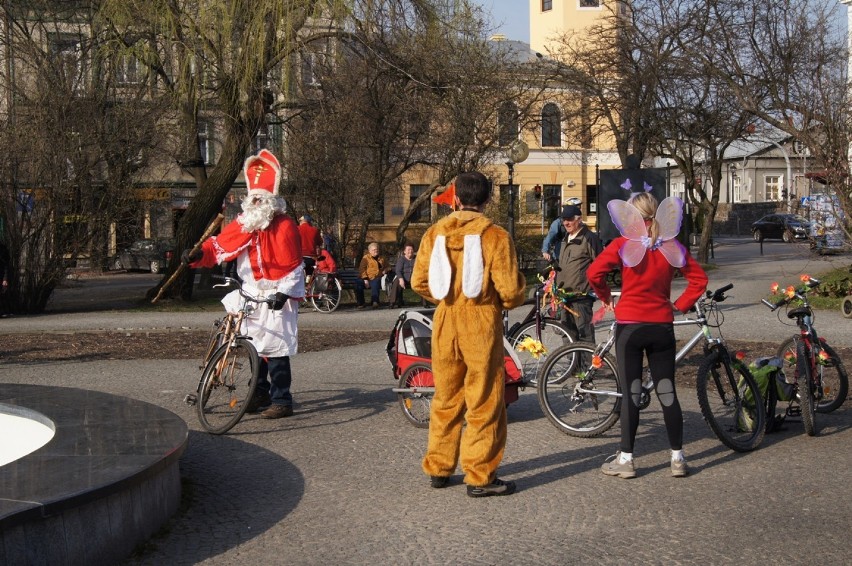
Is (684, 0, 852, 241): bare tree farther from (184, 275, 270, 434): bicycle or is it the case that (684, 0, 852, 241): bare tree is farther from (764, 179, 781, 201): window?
(764, 179, 781, 201): window

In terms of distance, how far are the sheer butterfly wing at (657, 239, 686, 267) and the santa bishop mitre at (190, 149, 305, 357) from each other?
3063 mm

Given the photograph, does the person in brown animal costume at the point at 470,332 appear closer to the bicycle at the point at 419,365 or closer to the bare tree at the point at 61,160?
the bicycle at the point at 419,365

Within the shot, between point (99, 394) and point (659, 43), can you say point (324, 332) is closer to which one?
point (99, 394)

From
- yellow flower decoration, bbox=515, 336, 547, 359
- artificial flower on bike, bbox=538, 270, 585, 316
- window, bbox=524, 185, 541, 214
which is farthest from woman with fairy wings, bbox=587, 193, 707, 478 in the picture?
window, bbox=524, 185, 541, 214

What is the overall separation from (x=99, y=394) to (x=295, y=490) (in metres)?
2.11

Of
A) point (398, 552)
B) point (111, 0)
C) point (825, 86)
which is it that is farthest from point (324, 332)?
point (398, 552)

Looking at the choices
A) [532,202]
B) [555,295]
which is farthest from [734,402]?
[532,202]

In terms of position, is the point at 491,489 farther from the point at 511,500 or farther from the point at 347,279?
the point at 347,279

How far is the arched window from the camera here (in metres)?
28.6

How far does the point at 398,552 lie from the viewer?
209 inches

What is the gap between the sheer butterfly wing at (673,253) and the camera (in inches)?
271

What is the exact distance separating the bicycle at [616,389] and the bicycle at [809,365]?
1.77 ft

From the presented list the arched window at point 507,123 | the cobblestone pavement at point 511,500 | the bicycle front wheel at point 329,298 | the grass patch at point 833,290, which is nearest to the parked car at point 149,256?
the arched window at point 507,123

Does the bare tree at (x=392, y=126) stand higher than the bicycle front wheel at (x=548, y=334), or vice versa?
the bare tree at (x=392, y=126)
